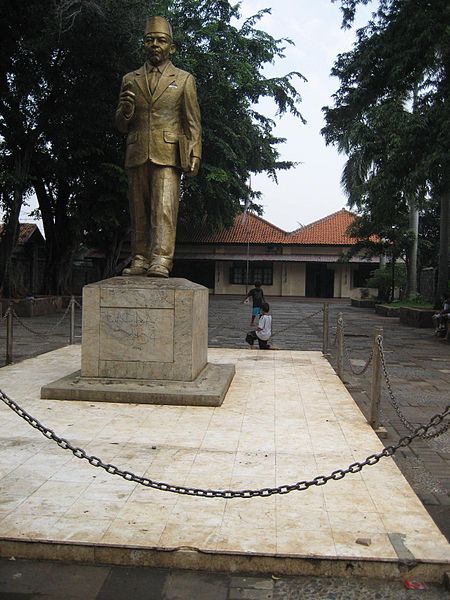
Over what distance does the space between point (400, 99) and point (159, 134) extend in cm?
1173

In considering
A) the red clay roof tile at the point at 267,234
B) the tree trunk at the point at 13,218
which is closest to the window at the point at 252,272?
the red clay roof tile at the point at 267,234

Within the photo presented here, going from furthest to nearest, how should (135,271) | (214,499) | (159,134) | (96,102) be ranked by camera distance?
(96,102)
(135,271)
(159,134)
(214,499)

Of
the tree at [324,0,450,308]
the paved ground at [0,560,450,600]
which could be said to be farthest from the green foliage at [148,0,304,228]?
the paved ground at [0,560,450,600]

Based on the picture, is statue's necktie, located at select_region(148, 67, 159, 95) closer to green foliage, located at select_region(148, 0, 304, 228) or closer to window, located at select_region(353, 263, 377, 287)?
green foliage, located at select_region(148, 0, 304, 228)

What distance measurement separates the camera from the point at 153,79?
6410 millimetres

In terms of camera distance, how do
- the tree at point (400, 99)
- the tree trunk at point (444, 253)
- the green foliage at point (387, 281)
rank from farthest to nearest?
the green foliage at point (387, 281)
the tree trunk at point (444, 253)
the tree at point (400, 99)

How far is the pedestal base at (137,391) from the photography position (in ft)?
18.8

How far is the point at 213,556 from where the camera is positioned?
2.81m

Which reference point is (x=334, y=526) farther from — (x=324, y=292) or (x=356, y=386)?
(x=324, y=292)

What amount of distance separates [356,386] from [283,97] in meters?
17.7

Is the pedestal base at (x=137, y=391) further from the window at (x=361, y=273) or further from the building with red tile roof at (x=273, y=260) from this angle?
the window at (x=361, y=273)

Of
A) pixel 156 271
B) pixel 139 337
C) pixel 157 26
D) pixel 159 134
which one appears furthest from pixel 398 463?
pixel 157 26

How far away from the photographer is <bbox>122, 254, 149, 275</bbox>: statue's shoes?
21.8 feet

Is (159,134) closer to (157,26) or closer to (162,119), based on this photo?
(162,119)
